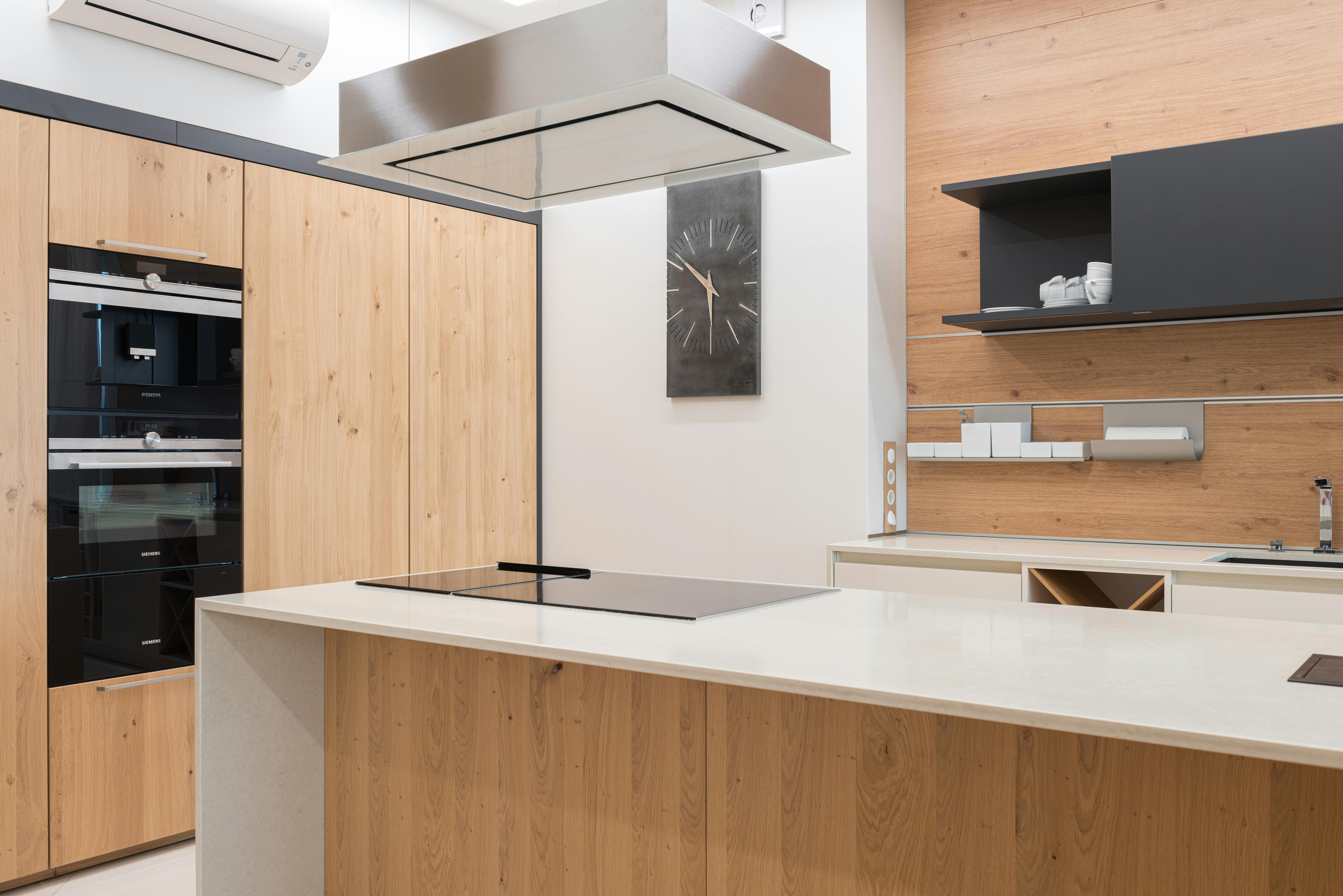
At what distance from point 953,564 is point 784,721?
1503 millimetres

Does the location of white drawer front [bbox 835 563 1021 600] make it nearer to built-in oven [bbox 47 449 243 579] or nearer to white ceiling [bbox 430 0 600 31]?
built-in oven [bbox 47 449 243 579]

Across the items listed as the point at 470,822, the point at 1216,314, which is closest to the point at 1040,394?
the point at 1216,314

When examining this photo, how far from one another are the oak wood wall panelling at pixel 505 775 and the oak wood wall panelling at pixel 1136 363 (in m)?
2.23

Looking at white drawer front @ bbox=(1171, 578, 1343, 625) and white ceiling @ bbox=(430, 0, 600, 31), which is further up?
white ceiling @ bbox=(430, 0, 600, 31)

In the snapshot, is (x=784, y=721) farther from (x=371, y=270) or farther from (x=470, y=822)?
(x=371, y=270)

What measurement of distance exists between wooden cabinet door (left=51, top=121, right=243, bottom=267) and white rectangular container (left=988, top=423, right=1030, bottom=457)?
8.80 ft

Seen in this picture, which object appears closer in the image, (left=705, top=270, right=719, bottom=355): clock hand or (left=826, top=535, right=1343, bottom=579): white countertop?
(left=826, top=535, right=1343, bottom=579): white countertop

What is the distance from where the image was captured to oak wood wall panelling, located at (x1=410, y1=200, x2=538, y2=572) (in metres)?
3.98

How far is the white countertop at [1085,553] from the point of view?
2.66 metres

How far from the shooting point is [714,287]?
401cm

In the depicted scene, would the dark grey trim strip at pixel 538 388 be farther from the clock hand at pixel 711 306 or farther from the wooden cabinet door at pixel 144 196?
the wooden cabinet door at pixel 144 196

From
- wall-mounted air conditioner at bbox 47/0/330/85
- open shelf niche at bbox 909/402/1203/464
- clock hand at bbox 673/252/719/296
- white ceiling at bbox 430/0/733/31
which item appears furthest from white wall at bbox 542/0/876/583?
wall-mounted air conditioner at bbox 47/0/330/85

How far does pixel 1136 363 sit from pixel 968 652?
7.37 ft

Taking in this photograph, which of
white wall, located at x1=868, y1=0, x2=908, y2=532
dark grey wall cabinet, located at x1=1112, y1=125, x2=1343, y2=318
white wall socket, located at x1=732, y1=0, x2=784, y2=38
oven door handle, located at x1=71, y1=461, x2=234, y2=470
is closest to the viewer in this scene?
dark grey wall cabinet, located at x1=1112, y1=125, x2=1343, y2=318
